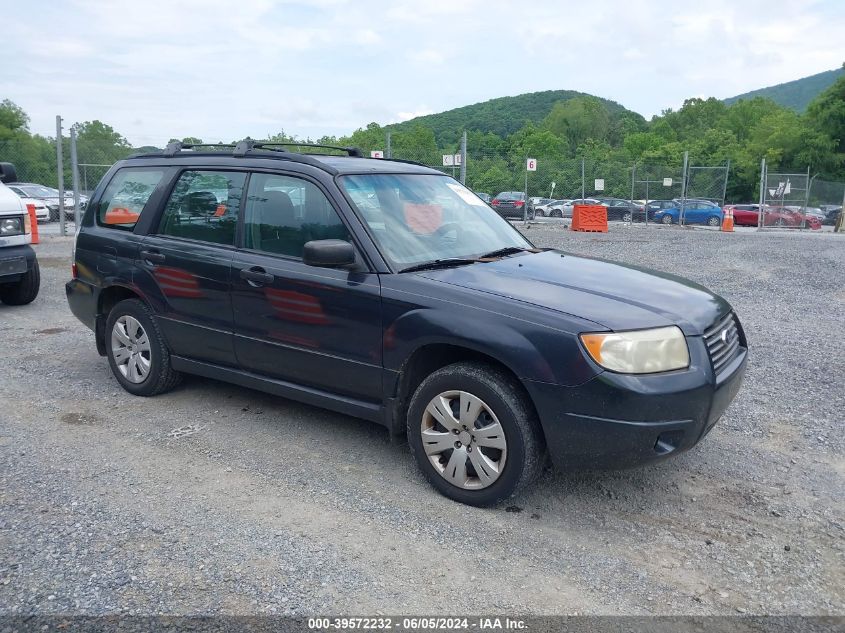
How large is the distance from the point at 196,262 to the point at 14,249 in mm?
4700

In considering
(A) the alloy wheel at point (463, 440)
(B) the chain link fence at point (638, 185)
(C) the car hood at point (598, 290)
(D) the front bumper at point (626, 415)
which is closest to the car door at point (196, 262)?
(C) the car hood at point (598, 290)

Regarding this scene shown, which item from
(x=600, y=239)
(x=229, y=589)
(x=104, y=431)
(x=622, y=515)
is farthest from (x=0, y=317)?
(x=600, y=239)

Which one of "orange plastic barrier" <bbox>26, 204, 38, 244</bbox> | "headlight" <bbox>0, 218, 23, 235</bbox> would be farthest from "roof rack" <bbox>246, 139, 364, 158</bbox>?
"orange plastic barrier" <bbox>26, 204, 38, 244</bbox>

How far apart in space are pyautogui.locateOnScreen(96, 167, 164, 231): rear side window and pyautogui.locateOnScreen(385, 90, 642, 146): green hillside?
102354 millimetres

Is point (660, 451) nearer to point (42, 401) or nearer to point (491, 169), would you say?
point (42, 401)

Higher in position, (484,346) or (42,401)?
(484,346)

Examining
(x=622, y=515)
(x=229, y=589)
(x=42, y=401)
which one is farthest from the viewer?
(x=42, y=401)

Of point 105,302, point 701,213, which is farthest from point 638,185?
point 105,302

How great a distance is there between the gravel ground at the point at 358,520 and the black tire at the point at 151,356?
121 mm

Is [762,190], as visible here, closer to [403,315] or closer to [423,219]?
[423,219]

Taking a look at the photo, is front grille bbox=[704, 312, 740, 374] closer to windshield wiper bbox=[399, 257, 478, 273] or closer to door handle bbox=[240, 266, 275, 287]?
windshield wiper bbox=[399, 257, 478, 273]

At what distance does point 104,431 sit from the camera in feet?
15.7

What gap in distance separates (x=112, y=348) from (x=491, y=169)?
2381 cm

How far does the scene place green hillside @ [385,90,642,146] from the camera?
4604 inches
